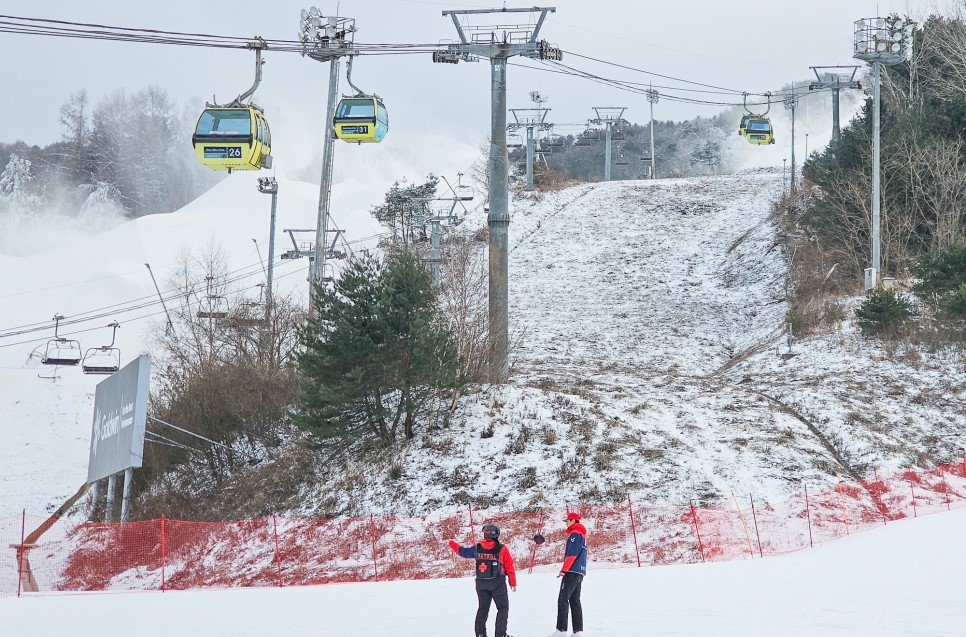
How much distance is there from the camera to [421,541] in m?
23.2

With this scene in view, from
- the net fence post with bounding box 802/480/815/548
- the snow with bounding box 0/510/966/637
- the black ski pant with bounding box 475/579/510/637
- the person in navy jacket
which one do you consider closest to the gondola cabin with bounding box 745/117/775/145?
the net fence post with bounding box 802/480/815/548

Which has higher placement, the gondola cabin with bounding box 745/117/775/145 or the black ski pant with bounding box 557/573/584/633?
the gondola cabin with bounding box 745/117/775/145

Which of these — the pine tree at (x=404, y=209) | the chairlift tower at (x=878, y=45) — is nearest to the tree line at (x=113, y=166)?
the pine tree at (x=404, y=209)

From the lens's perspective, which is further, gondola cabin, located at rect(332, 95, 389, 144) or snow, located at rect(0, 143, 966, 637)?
gondola cabin, located at rect(332, 95, 389, 144)

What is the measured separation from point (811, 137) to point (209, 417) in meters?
152

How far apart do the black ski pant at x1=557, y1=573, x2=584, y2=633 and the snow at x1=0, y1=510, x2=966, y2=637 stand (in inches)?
20.3

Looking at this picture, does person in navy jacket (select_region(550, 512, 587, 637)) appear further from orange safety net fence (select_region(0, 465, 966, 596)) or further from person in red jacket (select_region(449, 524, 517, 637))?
orange safety net fence (select_region(0, 465, 966, 596))

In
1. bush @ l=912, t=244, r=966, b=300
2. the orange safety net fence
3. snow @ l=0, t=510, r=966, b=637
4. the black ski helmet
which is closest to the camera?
the black ski helmet

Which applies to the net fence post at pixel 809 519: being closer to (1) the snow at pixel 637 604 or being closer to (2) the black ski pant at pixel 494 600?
(1) the snow at pixel 637 604

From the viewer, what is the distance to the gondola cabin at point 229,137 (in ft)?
77.9

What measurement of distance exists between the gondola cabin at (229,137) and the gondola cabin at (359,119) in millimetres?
3506

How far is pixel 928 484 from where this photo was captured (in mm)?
25938

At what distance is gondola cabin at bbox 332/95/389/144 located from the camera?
27.3m

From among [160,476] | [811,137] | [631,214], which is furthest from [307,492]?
[811,137]
